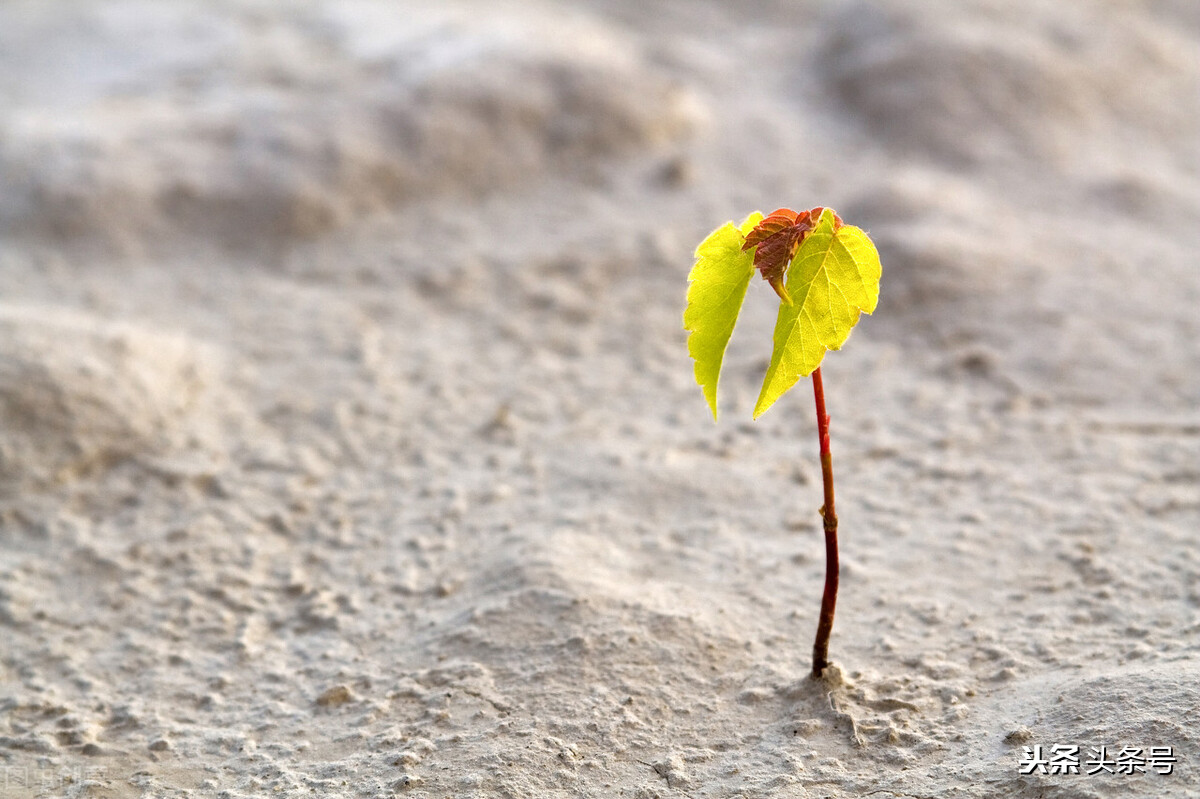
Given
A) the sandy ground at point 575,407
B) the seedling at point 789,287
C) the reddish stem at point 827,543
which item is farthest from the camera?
the sandy ground at point 575,407

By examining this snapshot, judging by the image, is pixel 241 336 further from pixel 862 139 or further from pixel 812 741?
pixel 862 139

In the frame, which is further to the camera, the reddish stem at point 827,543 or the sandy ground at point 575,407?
the sandy ground at point 575,407

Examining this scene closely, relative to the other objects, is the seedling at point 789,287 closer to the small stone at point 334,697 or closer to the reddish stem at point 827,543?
the reddish stem at point 827,543

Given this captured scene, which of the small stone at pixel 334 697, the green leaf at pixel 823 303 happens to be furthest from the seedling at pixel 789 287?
the small stone at pixel 334 697

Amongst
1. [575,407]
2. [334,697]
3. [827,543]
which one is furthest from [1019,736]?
[575,407]

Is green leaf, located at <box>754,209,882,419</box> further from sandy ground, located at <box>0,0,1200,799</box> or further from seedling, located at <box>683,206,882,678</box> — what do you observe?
sandy ground, located at <box>0,0,1200,799</box>

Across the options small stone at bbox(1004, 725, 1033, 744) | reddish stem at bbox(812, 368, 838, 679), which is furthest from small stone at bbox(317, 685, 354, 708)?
small stone at bbox(1004, 725, 1033, 744)

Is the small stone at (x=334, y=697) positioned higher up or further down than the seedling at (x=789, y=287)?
further down

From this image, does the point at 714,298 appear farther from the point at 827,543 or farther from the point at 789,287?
the point at 827,543

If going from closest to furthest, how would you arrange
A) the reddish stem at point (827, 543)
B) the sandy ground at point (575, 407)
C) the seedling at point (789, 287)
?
1. the seedling at point (789, 287)
2. the reddish stem at point (827, 543)
3. the sandy ground at point (575, 407)
